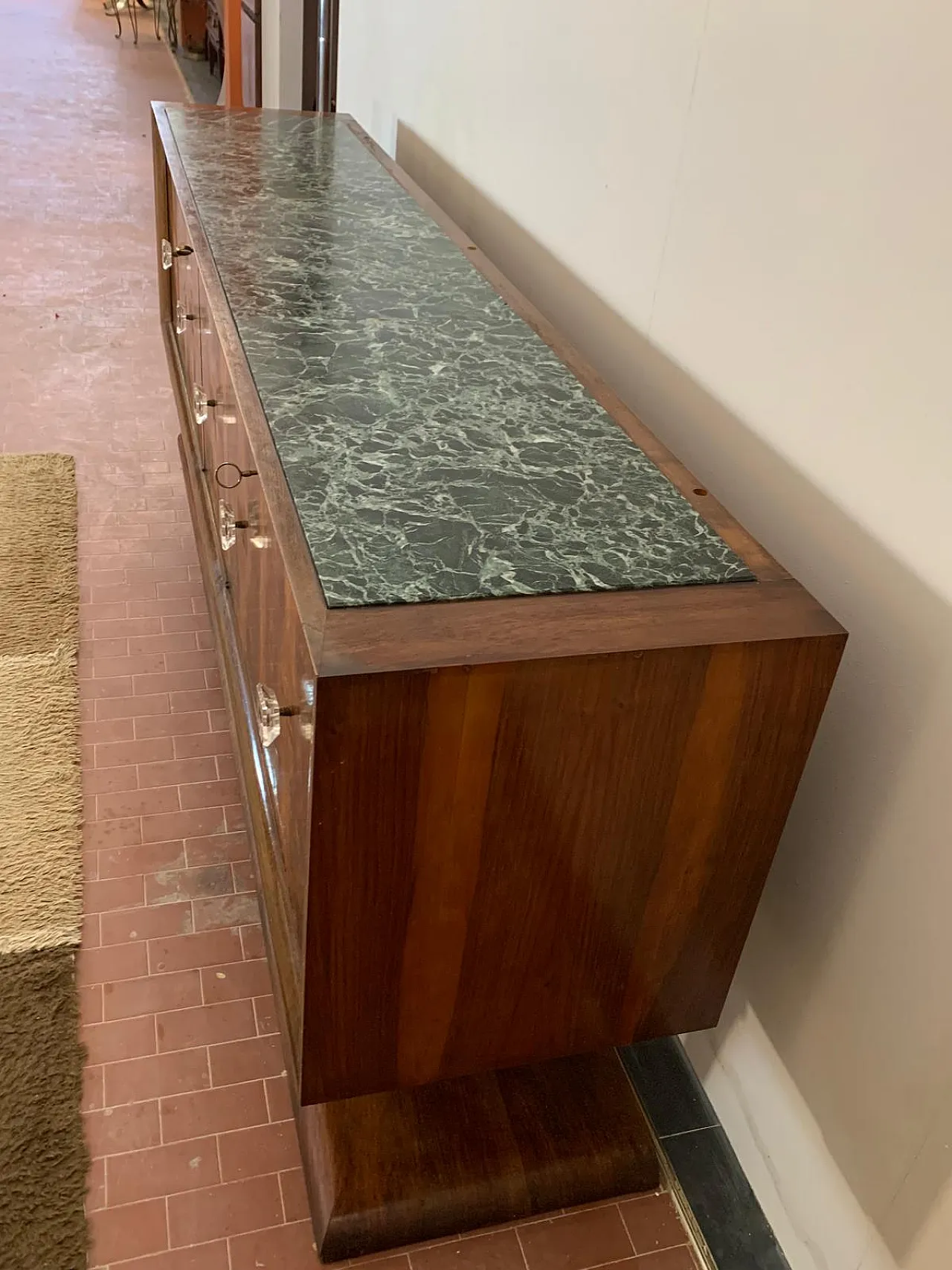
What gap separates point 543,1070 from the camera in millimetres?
1314

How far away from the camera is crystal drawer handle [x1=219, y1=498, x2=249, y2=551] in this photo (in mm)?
1204

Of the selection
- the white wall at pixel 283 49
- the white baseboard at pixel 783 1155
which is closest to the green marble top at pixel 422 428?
the white baseboard at pixel 783 1155

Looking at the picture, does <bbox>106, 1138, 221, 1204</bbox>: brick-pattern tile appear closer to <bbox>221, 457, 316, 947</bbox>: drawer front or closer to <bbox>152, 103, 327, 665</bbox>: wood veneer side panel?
<bbox>221, 457, 316, 947</bbox>: drawer front

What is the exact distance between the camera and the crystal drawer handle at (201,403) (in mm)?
1481

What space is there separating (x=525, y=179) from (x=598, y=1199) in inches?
58.7

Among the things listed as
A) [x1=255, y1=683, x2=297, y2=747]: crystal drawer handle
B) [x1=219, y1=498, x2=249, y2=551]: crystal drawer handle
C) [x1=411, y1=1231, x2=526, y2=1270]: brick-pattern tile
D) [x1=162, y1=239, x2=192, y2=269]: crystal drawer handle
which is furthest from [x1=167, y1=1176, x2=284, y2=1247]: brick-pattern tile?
[x1=162, y1=239, x2=192, y2=269]: crystal drawer handle

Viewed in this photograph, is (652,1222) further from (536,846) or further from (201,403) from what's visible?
(201,403)

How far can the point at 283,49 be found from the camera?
14.0 feet

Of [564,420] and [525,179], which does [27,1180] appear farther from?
[525,179]

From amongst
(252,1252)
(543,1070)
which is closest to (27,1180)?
(252,1252)

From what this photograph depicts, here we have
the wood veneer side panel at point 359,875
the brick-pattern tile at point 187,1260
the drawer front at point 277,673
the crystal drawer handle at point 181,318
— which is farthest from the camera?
the crystal drawer handle at point 181,318

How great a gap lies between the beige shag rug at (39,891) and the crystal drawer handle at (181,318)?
533 millimetres

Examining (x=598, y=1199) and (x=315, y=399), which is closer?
(x=315, y=399)

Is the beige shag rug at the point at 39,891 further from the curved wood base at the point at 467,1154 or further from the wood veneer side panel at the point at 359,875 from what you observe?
the wood veneer side panel at the point at 359,875
